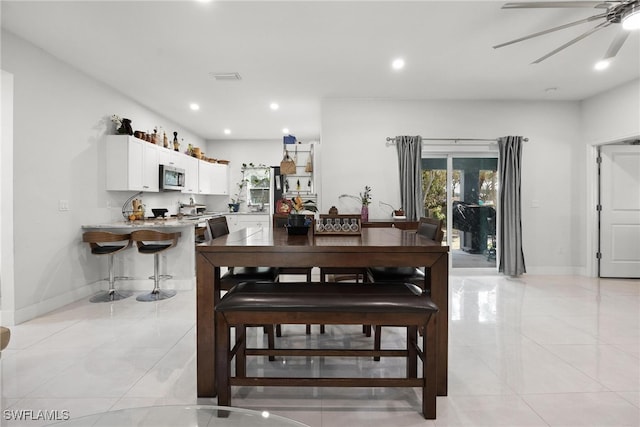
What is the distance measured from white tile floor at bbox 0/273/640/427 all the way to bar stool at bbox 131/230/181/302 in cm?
34

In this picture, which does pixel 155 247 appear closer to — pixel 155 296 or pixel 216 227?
pixel 155 296

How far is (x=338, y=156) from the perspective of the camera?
5.34 m

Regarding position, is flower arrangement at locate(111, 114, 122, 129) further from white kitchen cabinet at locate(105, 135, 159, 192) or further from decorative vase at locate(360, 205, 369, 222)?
decorative vase at locate(360, 205, 369, 222)

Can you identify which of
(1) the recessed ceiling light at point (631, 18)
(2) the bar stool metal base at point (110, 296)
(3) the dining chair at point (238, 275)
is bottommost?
(2) the bar stool metal base at point (110, 296)

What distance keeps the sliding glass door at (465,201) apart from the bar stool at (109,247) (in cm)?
437

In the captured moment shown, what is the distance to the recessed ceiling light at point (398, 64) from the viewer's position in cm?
388

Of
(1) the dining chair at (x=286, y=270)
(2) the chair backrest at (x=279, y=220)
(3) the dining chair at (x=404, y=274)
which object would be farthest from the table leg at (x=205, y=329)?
(2) the chair backrest at (x=279, y=220)

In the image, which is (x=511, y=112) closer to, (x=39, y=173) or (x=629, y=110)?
(x=629, y=110)

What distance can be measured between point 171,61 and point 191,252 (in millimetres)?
2313

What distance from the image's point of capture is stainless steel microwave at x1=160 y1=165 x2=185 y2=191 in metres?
5.38

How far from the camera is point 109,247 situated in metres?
4.08

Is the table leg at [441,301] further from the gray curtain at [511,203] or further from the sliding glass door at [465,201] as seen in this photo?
the gray curtain at [511,203]

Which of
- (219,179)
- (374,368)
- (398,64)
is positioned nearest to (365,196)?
(398,64)

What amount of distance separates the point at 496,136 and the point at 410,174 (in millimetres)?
1580
